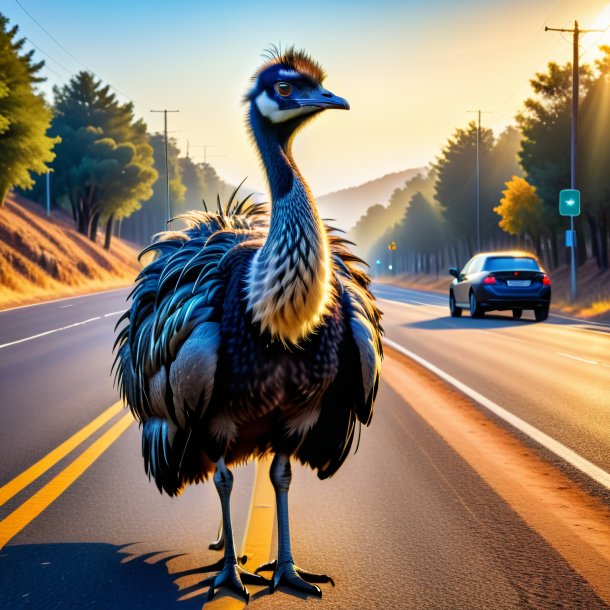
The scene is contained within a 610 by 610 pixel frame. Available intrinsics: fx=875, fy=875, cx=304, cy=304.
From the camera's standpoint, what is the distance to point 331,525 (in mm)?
5145

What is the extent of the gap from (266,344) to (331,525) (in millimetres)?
1799

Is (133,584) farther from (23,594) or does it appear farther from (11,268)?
(11,268)

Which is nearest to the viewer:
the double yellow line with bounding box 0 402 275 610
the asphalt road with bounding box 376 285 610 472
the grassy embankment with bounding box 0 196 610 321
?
the double yellow line with bounding box 0 402 275 610

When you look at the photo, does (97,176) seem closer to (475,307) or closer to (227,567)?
(475,307)

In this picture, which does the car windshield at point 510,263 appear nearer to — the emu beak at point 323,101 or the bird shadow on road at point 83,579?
the emu beak at point 323,101

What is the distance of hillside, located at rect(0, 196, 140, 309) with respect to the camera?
40.3m

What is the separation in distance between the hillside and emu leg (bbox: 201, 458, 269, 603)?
3052cm

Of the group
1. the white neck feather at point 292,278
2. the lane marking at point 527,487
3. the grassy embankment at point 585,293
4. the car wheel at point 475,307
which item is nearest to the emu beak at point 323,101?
the white neck feather at point 292,278

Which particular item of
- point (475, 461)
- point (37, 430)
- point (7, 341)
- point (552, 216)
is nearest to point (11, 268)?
point (7, 341)

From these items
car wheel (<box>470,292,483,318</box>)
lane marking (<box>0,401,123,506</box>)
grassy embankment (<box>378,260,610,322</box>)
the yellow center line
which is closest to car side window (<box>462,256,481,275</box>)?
car wheel (<box>470,292,483,318</box>)

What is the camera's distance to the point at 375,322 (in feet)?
15.1

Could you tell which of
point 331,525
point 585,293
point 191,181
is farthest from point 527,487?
point 191,181

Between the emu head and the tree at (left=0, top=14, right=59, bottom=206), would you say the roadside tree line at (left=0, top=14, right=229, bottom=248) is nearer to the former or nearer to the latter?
the tree at (left=0, top=14, right=59, bottom=206)

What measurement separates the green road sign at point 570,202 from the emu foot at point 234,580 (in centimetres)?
2912
